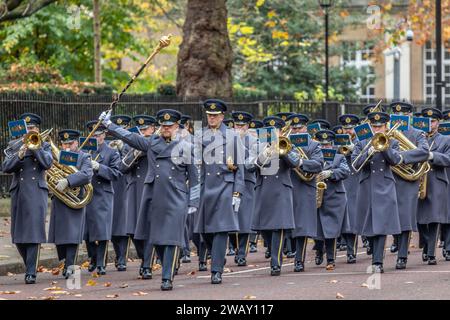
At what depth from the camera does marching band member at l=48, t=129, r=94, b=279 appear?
1788 cm

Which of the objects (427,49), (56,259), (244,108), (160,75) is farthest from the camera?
(427,49)

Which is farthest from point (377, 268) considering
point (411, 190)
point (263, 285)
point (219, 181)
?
point (219, 181)

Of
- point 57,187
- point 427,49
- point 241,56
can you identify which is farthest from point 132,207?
point 427,49

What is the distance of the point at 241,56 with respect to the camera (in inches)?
1785

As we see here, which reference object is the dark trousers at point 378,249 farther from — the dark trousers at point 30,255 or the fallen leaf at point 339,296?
the dark trousers at point 30,255

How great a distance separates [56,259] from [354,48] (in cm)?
2827

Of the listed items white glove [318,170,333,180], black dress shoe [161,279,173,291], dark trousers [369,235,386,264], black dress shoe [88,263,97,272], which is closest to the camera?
black dress shoe [161,279,173,291]

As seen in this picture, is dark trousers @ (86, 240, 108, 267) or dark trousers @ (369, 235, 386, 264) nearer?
dark trousers @ (369, 235, 386, 264)

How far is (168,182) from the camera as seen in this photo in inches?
646

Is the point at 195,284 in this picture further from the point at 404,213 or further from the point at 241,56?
the point at 241,56

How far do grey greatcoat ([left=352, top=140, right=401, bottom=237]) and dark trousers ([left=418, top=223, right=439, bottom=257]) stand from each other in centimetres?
139

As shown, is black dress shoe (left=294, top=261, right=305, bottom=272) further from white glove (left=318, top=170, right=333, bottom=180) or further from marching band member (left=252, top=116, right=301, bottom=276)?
A: white glove (left=318, top=170, right=333, bottom=180)

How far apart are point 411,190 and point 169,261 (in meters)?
3.88

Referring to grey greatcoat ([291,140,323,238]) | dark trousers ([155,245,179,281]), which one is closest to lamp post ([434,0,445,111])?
grey greatcoat ([291,140,323,238])
